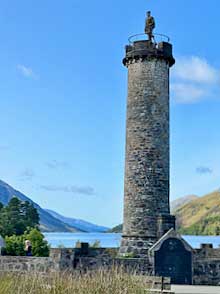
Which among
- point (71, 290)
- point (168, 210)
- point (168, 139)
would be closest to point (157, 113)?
point (168, 139)

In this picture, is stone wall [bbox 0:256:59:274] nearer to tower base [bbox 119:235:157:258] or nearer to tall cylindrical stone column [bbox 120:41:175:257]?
tower base [bbox 119:235:157:258]

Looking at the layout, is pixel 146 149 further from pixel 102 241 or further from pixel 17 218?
pixel 102 241

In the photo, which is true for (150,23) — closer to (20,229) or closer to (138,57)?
(138,57)

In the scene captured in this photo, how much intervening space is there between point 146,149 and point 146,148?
0.15 feet

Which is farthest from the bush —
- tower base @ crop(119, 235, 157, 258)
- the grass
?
the grass

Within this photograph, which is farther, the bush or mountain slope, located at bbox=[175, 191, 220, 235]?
mountain slope, located at bbox=[175, 191, 220, 235]

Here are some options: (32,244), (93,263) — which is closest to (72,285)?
(93,263)

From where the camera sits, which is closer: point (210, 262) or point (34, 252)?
point (210, 262)

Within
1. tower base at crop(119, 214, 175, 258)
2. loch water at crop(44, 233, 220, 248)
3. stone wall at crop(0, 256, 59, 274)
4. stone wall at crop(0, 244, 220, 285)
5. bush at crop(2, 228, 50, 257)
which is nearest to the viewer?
stone wall at crop(0, 244, 220, 285)

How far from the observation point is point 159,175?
24.6 meters

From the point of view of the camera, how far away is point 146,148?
80.8 ft

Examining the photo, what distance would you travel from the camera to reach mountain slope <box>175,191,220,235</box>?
482 ft

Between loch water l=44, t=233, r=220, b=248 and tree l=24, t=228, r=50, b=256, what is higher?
loch water l=44, t=233, r=220, b=248

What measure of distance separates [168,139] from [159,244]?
6.10 meters
